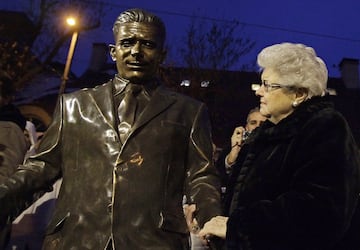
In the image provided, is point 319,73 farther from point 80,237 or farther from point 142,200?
point 80,237

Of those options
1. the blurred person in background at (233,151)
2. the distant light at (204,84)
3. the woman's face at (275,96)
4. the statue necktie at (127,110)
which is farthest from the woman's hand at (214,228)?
A: the distant light at (204,84)

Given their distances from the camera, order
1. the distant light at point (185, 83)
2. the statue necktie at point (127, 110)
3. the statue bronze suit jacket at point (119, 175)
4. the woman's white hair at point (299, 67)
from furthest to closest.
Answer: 1. the distant light at point (185, 83)
2. the woman's white hair at point (299, 67)
3. the statue necktie at point (127, 110)
4. the statue bronze suit jacket at point (119, 175)

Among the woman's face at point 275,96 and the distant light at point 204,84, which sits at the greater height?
the distant light at point 204,84

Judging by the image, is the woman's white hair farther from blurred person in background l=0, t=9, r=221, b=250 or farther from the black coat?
blurred person in background l=0, t=9, r=221, b=250

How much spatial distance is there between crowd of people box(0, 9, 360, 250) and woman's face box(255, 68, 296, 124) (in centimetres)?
9

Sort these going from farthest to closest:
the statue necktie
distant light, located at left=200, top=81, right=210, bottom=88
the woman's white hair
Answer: distant light, located at left=200, top=81, right=210, bottom=88 → the woman's white hair → the statue necktie

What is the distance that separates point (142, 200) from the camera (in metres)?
2.42

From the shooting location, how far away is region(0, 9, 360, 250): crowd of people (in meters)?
2.42

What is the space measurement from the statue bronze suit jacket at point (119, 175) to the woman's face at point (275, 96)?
44 centimetres

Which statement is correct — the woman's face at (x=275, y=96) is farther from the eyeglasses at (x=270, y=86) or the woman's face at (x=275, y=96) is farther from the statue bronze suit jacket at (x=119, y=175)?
the statue bronze suit jacket at (x=119, y=175)

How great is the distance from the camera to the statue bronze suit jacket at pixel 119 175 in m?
2.40

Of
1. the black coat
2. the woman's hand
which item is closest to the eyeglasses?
the black coat

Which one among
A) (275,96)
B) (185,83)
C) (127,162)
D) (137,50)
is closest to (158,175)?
(127,162)

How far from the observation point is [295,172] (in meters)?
2.60
